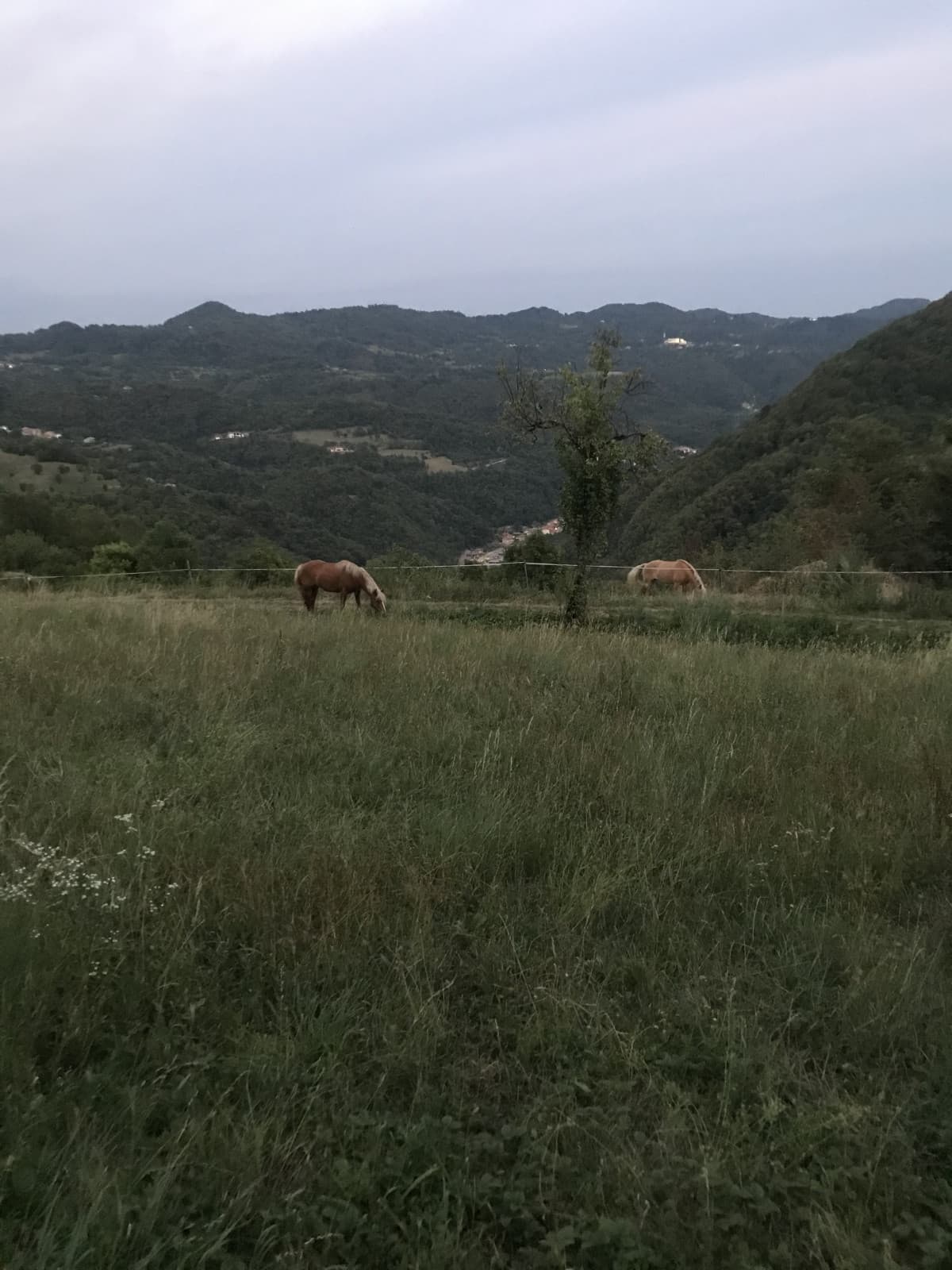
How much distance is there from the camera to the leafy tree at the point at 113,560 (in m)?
25.6

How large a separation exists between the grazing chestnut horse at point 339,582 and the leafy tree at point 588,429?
4417 millimetres

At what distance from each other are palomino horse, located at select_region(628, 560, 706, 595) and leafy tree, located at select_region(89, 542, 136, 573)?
16816 mm

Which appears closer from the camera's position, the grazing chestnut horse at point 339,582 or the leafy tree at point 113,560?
the grazing chestnut horse at point 339,582

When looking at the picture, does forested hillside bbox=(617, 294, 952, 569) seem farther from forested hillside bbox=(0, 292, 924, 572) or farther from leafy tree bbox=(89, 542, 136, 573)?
leafy tree bbox=(89, 542, 136, 573)

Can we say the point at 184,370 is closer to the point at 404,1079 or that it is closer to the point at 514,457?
the point at 514,457

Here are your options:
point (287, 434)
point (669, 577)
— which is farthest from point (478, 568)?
point (287, 434)

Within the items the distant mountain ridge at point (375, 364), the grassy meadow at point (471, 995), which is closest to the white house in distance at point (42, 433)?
the distant mountain ridge at point (375, 364)

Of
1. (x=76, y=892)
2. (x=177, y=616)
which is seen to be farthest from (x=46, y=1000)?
(x=177, y=616)

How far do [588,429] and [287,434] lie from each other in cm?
10533

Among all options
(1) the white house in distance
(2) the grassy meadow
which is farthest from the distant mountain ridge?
(2) the grassy meadow

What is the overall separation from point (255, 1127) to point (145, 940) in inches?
31.1

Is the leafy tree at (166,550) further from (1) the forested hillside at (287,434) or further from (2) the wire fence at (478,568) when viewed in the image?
(2) the wire fence at (478,568)

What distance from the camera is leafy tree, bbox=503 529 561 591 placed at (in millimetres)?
19109

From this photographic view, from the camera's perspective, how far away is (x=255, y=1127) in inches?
72.6
